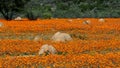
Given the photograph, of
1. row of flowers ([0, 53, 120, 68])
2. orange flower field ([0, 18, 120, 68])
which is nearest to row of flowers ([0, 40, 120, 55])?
orange flower field ([0, 18, 120, 68])

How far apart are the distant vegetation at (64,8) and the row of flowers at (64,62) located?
3586 cm

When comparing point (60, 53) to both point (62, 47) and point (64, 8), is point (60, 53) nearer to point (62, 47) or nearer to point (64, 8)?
point (62, 47)

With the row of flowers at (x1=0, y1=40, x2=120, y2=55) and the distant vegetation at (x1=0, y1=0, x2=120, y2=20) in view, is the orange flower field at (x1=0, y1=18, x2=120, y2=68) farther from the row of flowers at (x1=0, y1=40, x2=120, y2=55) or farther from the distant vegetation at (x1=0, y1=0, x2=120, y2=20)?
the distant vegetation at (x1=0, y1=0, x2=120, y2=20)

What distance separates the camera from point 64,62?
20625 mm

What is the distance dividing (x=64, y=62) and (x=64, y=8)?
69138 millimetres

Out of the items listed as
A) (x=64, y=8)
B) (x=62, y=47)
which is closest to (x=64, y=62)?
(x=62, y=47)

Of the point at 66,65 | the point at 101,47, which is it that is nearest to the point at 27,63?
the point at 66,65

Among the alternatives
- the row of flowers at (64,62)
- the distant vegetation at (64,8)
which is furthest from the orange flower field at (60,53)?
the distant vegetation at (64,8)

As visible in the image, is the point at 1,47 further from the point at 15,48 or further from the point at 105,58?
the point at 105,58

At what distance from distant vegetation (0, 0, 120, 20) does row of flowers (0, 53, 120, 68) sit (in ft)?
118

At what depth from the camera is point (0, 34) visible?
3612 centimetres

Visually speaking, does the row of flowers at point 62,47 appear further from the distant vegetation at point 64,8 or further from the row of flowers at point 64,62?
the distant vegetation at point 64,8

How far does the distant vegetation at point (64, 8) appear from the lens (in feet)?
197

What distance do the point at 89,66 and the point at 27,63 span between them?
2.99 meters
